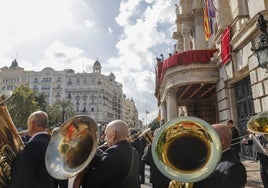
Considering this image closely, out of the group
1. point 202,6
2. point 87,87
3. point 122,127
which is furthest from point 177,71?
point 87,87

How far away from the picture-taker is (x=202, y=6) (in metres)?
20.6

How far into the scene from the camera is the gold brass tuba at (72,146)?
2805mm

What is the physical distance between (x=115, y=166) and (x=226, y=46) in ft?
36.1

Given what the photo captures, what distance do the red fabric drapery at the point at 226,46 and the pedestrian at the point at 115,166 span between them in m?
10.2

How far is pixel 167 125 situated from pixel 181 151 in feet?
1.08

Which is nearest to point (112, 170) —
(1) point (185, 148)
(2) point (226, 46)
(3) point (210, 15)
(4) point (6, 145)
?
(1) point (185, 148)

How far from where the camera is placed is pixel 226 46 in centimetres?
1230

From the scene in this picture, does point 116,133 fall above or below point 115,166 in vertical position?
above

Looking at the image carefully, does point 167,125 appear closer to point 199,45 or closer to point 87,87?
point 199,45

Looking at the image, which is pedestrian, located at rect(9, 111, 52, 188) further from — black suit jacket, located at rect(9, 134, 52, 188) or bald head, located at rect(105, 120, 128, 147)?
bald head, located at rect(105, 120, 128, 147)

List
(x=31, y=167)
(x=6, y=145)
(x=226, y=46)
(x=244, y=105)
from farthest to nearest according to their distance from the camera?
(x=226, y=46) < (x=244, y=105) < (x=6, y=145) < (x=31, y=167)

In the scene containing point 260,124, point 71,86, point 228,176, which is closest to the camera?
point 228,176

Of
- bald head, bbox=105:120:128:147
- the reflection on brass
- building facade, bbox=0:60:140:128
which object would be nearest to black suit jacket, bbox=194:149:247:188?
bald head, bbox=105:120:128:147

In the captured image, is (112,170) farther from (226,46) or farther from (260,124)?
(226,46)
